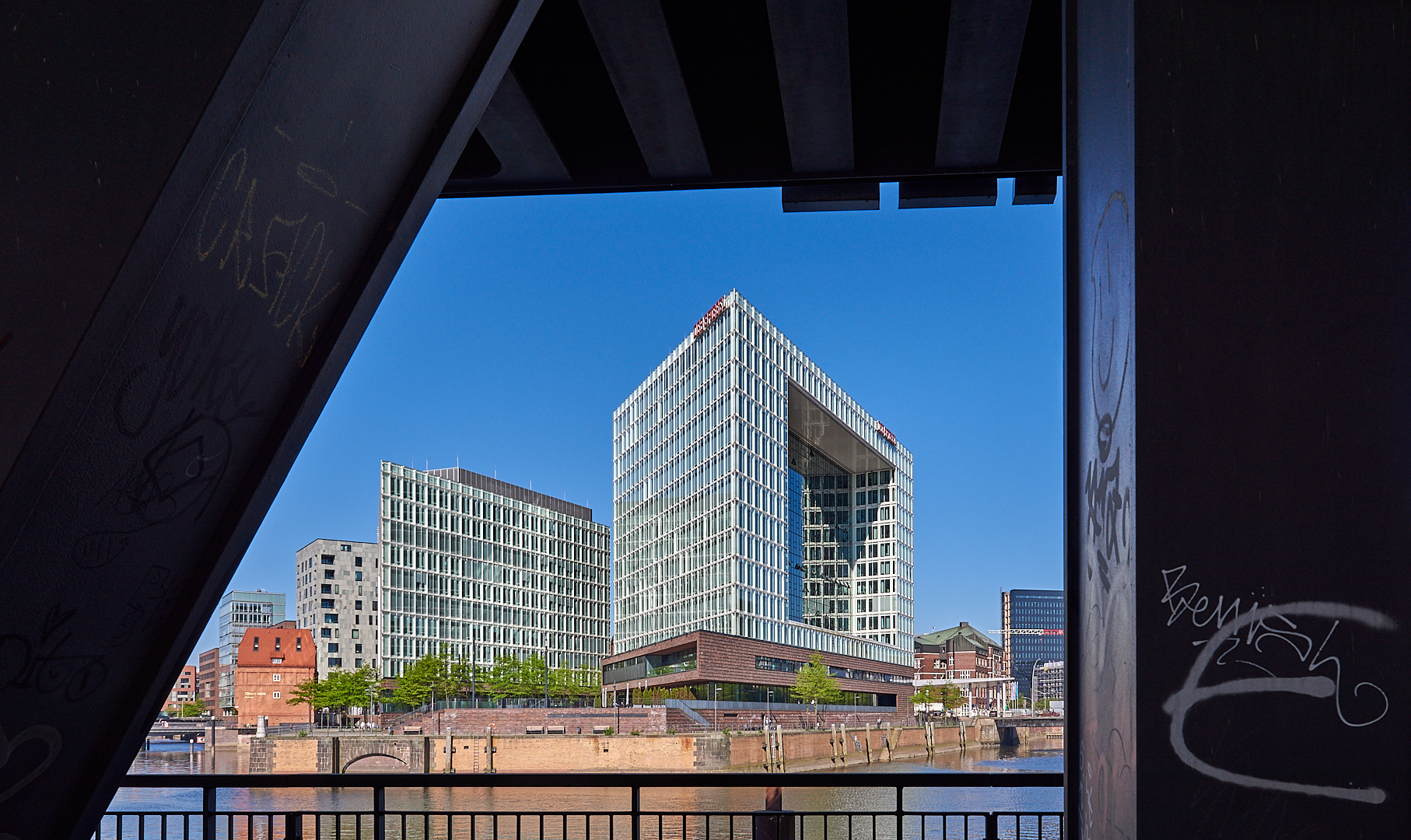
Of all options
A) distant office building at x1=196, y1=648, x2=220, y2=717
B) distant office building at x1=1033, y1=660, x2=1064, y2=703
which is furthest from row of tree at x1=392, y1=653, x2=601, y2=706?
distant office building at x1=1033, y1=660, x2=1064, y2=703

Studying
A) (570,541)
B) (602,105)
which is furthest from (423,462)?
(602,105)

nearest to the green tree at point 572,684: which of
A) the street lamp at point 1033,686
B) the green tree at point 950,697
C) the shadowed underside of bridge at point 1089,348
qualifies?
the green tree at point 950,697

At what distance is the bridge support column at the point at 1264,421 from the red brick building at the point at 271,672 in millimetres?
105334

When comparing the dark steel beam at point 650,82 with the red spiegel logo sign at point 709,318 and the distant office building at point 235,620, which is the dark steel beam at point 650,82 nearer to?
the red spiegel logo sign at point 709,318

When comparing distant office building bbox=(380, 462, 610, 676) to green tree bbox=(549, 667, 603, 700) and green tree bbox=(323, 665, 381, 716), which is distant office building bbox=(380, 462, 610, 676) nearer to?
green tree bbox=(549, 667, 603, 700)

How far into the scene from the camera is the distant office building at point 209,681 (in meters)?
119

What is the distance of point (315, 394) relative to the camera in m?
2.38

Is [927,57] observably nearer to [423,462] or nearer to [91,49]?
Result: [91,49]

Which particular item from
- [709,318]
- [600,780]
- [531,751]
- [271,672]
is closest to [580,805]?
[531,751]

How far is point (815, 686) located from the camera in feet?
279

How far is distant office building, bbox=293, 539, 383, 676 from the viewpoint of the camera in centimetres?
10188

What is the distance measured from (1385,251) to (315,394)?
236 centimetres

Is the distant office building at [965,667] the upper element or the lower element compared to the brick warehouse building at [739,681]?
lower

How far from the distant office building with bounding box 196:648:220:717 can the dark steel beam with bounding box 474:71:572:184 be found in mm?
120891
